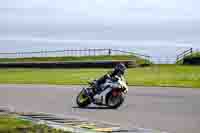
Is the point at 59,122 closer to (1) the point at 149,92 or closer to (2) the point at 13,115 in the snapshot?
(2) the point at 13,115

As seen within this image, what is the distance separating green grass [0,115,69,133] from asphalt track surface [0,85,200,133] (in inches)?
100

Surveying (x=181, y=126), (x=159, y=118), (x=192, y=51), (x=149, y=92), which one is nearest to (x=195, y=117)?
(x=159, y=118)

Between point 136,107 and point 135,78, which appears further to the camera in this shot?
point 135,78

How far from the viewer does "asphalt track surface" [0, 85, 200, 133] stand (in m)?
16.9

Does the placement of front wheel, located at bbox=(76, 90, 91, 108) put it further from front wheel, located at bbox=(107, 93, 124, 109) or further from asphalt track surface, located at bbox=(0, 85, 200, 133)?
front wheel, located at bbox=(107, 93, 124, 109)

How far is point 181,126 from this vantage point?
16047 millimetres

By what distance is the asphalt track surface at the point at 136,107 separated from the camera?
55.5 ft

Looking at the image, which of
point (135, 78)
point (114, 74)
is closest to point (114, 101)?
point (114, 74)

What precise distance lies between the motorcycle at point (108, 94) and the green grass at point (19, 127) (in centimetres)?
527

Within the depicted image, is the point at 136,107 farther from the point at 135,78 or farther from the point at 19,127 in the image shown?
the point at 135,78

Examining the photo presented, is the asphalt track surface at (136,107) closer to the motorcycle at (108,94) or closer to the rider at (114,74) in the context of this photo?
the motorcycle at (108,94)

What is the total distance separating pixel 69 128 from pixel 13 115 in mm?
3423

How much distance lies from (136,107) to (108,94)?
1098mm

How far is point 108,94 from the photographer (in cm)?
2097
